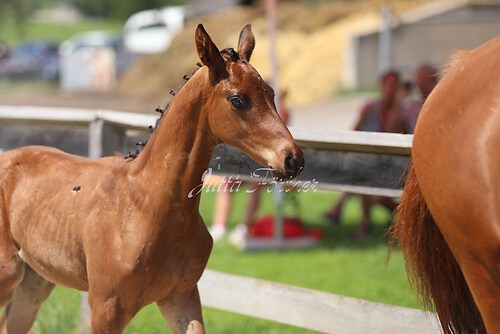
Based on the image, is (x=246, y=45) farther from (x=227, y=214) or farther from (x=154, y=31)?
(x=154, y=31)

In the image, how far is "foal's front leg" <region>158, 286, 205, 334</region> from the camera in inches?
157

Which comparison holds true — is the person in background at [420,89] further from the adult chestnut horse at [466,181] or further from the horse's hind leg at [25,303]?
the adult chestnut horse at [466,181]

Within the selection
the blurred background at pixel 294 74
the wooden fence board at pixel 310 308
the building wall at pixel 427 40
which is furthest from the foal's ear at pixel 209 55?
the building wall at pixel 427 40

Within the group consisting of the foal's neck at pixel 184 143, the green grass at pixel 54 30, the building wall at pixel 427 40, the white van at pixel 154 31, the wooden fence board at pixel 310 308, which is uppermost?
the foal's neck at pixel 184 143

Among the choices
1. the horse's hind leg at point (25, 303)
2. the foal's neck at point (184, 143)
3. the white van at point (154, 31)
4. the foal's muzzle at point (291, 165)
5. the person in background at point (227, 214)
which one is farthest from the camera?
the white van at point (154, 31)

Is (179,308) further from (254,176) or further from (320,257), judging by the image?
(320,257)

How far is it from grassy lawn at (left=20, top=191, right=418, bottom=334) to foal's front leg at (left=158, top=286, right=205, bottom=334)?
3.70ft

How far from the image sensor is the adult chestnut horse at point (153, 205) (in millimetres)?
3629

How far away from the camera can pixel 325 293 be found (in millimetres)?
5027

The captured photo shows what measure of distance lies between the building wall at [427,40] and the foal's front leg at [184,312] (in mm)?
12113

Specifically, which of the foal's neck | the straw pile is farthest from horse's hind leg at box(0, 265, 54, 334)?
the straw pile

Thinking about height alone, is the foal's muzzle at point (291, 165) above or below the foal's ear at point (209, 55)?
below

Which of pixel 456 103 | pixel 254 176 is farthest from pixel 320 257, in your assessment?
pixel 456 103

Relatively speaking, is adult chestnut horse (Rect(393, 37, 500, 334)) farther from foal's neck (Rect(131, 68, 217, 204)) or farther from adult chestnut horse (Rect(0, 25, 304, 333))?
foal's neck (Rect(131, 68, 217, 204))
